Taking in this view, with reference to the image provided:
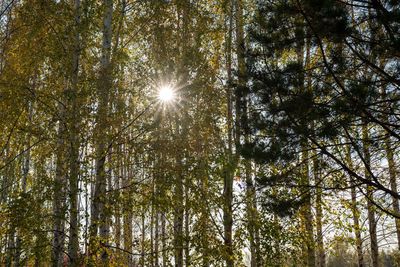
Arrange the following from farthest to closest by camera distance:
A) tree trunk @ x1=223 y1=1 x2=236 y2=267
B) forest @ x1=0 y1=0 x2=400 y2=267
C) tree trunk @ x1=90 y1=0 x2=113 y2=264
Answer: tree trunk @ x1=223 y1=1 x2=236 y2=267
tree trunk @ x1=90 y1=0 x2=113 y2=264
forest @ x1=0 y1=0 x2=400 y2=267

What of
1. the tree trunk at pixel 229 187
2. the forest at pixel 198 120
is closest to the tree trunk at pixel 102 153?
the forest at pixel 198 120

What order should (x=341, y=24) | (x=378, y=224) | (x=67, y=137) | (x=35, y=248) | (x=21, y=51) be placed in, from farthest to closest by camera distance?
(x=378, y=224) → (x=21, y=51) → (x=67, y=137) → (x=35, y=248) → (x=341, y=24)

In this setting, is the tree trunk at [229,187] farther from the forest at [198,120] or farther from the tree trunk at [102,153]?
the tree trunk at [102,153]

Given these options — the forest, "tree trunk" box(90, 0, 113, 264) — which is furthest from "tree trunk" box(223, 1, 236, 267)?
"tree trunk" box(90, 0, 113, 264)

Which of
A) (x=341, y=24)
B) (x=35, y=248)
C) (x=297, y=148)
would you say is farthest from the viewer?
(x=297, y=148)

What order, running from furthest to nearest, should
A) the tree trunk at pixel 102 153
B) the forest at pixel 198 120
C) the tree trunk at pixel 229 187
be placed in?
the tree trunk at pixel 229 187, the tree trunk at pixel 102 153, the forest at pixel 198 120

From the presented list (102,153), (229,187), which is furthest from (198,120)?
(229,187)

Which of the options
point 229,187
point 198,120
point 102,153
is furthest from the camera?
point 229,187

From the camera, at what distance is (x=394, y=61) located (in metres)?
4.37

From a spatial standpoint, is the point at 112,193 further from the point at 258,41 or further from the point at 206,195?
the point at 258,41

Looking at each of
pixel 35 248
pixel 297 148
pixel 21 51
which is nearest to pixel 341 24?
pixel 297 148

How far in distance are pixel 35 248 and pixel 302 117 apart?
12.3ft

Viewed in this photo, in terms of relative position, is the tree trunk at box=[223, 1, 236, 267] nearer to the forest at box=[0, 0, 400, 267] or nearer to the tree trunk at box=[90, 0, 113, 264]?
the forest at box=[0, 0, 400, 267]

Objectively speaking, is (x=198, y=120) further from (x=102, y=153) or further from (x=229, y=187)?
(x=229, y=187)
